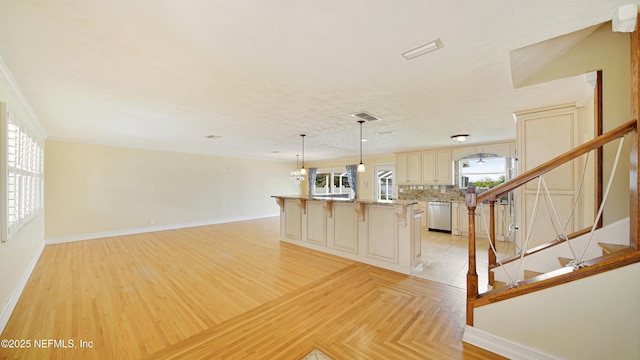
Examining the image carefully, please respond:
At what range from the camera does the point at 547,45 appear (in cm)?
214

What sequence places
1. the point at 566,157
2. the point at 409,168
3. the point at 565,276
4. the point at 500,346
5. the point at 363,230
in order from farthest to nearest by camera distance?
1. the point at 409,168
2. the point at 363,230
3. the point at 500,346
4. the point at 566,157
5. the point at 565,276

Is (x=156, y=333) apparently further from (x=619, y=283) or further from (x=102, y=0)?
(x=619, y=283)

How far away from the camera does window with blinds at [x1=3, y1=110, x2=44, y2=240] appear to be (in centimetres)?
243

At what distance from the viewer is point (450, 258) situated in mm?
4508

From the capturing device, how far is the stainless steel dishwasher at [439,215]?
6805 millimetres

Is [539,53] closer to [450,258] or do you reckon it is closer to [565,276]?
[565,276]

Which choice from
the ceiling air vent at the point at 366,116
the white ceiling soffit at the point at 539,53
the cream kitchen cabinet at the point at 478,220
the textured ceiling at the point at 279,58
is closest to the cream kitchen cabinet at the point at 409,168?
the cream kitchen cabinet at the point at 478,220

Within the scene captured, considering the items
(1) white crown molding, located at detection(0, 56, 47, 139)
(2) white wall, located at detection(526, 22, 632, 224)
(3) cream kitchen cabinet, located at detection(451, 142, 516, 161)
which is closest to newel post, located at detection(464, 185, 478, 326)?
(2) white wall, located at detection(526, 22, 632, 224)

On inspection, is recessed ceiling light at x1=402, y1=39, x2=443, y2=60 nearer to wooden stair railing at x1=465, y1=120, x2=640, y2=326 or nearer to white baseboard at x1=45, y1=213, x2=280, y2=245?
wooden stair railing at x1=465, y1=120, x2=640, y2=326

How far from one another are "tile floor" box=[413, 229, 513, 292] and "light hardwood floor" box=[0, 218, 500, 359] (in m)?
0.35

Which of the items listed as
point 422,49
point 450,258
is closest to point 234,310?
point 422,49

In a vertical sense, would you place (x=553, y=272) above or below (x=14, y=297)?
above

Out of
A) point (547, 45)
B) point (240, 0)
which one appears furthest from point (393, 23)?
point (547, 45)

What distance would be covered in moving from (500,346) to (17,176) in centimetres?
532
